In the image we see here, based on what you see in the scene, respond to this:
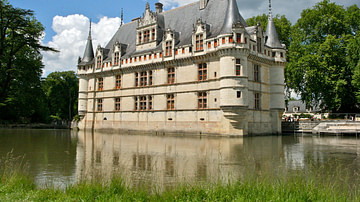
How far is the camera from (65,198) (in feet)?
17.9

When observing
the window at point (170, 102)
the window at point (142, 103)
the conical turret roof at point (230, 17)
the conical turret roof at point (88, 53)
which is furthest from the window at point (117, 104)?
the conical turret roof at point (230, 17)

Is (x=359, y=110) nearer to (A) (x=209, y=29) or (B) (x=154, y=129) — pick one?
(A) (x=209, y=29)

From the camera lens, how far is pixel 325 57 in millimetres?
31547

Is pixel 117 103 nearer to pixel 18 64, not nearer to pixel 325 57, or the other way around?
pixel 18 64

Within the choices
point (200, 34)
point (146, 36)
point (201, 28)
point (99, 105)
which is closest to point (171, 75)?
point (200, 34)

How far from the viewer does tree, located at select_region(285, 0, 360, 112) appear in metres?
31.3

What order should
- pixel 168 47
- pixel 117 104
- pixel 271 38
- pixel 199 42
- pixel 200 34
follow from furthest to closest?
pixel 117 104 < pixel 271 38 < pixel 168 47 < pixel 199 42 < pixel 200 34

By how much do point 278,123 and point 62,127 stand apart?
3067 centimetres

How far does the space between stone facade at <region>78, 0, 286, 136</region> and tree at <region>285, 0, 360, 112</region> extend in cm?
494

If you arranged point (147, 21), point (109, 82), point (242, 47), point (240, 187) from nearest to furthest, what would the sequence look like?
1. point (240, 187)
2. point (242, 47)
3. point (147, 21)
4. point (109, 82)

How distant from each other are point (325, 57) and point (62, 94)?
42719 mm

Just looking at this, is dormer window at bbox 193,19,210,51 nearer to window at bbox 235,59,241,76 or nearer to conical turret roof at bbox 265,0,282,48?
window at bbox 235,59,241,76

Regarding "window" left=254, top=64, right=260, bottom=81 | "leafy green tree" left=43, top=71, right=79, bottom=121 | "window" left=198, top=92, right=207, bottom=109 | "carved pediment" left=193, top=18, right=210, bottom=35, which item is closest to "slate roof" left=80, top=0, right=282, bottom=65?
"carved pediment" left=193, top=18, right=210, bottom=35


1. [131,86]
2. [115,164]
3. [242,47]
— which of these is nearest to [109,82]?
[131,86]
